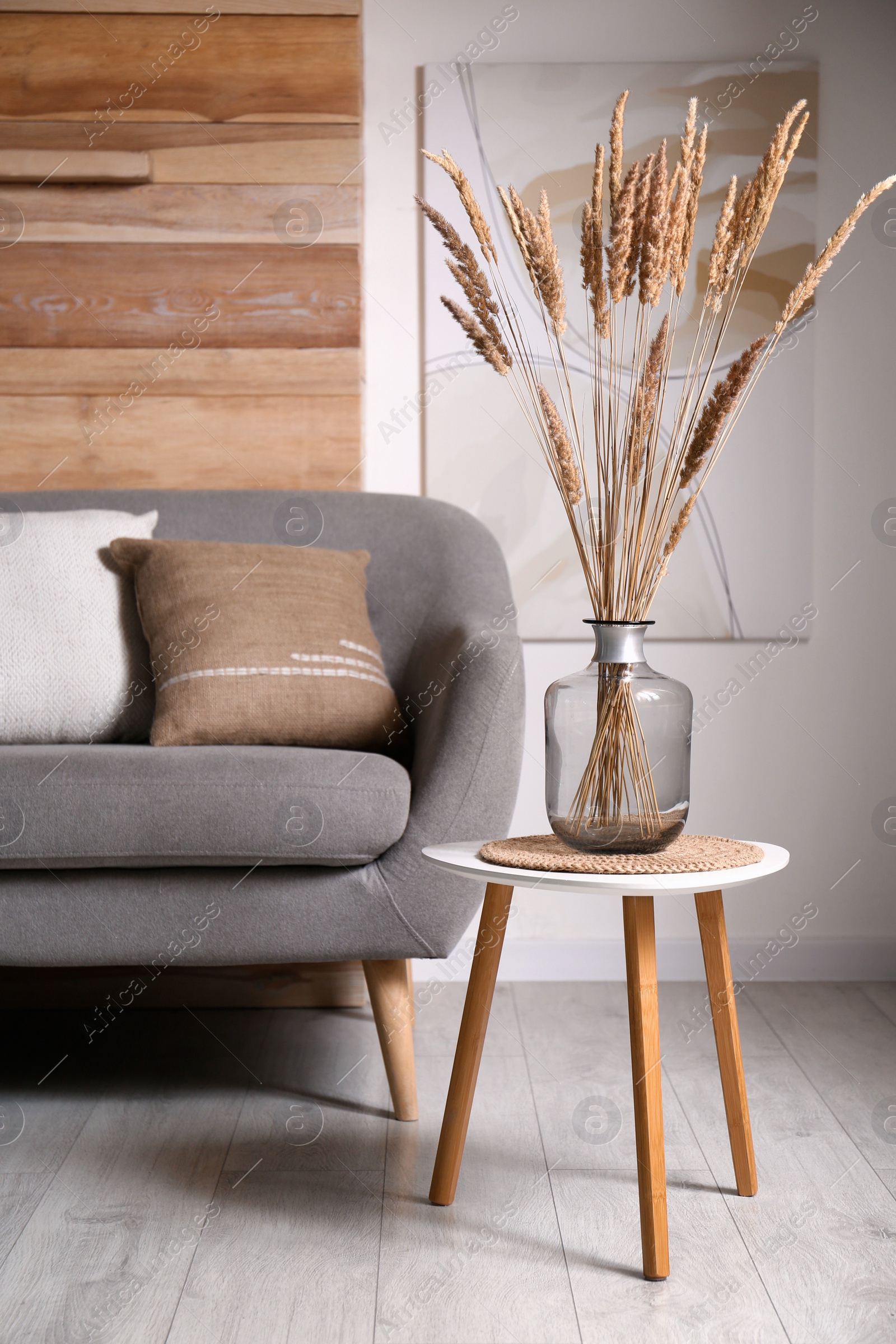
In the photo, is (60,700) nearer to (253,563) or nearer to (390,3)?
(253,563)

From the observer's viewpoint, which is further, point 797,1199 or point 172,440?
point 172,440

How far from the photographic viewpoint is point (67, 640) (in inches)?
76.9

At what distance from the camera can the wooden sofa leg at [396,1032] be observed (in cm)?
168

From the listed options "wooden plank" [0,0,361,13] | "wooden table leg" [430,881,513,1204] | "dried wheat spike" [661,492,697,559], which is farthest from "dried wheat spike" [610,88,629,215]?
"wooden plank" [0,0,361,13]

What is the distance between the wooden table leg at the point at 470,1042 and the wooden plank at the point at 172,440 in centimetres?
130

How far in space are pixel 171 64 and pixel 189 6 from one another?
0.13 m

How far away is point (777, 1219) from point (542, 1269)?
317mm

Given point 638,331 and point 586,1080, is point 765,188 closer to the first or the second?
point 638,331

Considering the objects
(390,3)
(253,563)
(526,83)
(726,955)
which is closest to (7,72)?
(390,3)

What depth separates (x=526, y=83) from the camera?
7.91 ft

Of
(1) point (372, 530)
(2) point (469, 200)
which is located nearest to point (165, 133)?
(1) point (372, 530)

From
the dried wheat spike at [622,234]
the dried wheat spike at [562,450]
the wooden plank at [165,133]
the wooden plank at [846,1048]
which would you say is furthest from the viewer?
the wooden plank at [165,133]

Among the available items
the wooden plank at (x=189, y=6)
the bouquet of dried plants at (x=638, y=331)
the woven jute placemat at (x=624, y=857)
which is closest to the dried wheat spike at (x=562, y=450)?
the bouquet of dried plants at (x=638, y=331)

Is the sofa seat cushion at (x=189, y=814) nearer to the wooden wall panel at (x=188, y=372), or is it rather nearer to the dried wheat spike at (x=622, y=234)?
the dried wheat spike at (x=622, y=234)
